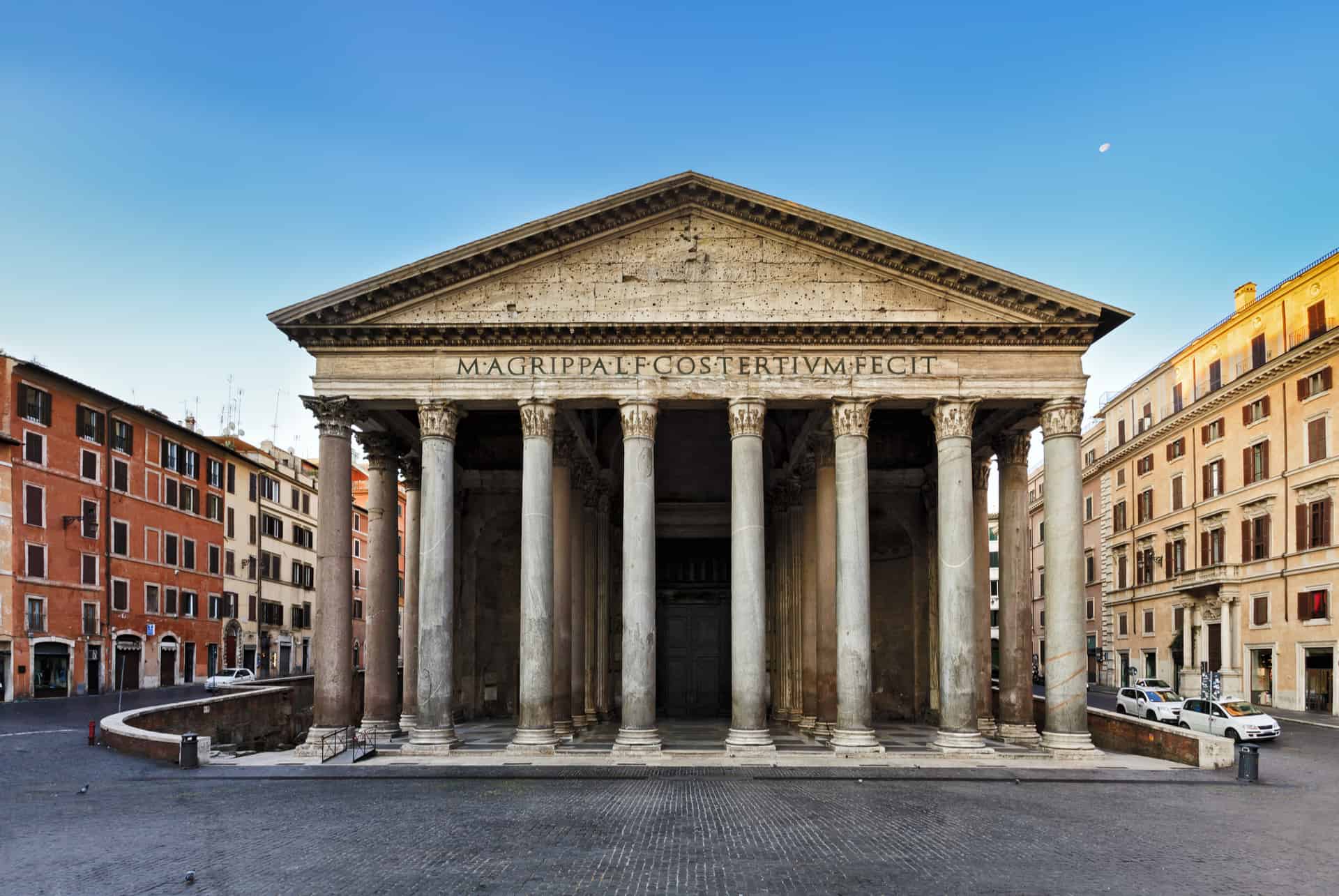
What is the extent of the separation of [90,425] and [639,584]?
33.2 metres

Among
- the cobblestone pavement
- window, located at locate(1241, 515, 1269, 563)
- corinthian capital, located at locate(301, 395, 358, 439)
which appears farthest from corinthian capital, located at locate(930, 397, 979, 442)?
window, located at locate(1241, 515, 1269, 563)

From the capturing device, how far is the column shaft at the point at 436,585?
23.9m

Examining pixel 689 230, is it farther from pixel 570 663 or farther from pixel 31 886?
pixel 31 886

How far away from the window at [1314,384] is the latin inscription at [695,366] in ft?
68.3

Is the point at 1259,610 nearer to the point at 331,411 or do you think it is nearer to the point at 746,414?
the point at 746,414

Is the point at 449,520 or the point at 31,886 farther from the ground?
the point at 449,520

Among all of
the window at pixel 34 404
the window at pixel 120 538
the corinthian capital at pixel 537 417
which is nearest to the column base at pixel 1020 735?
the corinthian capital at pixel 537 417

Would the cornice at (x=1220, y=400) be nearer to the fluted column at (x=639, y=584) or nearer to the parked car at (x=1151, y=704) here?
the parked car at (x=1151, y=704)

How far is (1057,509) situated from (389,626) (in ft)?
50.9

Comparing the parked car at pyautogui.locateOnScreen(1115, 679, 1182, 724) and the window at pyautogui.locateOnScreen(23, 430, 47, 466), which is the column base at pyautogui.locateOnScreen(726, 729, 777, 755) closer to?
the parked car at pyautogui.locateOnScreen(1115, 679, 1182, 724)

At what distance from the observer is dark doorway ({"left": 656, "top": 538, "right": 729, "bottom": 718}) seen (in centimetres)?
3584

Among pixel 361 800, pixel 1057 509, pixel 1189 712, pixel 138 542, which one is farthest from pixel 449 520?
pixel 138 542

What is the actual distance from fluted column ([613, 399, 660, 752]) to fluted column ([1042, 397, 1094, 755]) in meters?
8.27

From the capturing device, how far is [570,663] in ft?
92.2
